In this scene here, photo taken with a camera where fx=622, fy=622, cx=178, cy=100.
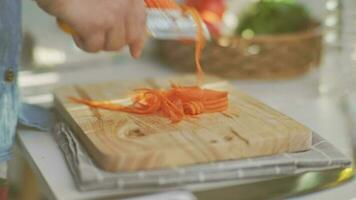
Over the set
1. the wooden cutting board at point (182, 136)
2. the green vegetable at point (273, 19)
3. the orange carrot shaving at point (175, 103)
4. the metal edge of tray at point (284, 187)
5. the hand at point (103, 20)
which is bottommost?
the metal edge of tray at point (284, 187)

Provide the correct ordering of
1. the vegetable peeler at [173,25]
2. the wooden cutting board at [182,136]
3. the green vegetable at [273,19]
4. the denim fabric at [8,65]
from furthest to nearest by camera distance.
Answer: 1. the green vegetable at [273,19]
2. the vegetable peeler at [173,25]
3. the denim fabric at [8,65]
4. the wooden cutting board at [182,136]

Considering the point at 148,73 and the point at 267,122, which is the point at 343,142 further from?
the point at 148,73

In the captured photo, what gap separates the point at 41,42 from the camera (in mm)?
1082

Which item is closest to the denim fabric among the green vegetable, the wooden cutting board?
the wooden cutting board

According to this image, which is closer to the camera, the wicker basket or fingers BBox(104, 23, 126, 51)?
fingers BBox(104, 23, 126, 51)

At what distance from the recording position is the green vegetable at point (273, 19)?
109 cm

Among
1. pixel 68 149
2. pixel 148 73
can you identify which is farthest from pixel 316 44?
pixel 68 149

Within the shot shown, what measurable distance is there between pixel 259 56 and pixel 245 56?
0.02 metres

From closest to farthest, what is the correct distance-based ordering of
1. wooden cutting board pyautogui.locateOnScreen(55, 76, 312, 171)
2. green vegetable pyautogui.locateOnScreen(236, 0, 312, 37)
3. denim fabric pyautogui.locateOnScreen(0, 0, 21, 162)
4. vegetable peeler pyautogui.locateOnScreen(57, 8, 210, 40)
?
A: wooden cutting board pyautogui.locateOnScreen(55, 76, 312, 171) < denim fabric pyautogui.locateOnScreen(0, 0, 21, 162) < vegetable peeler pyautogui.locateOnScreen(57, 8, 210, 40) < green vegetable pyautogui.locateOnScreen(236, 0, 312, 37)

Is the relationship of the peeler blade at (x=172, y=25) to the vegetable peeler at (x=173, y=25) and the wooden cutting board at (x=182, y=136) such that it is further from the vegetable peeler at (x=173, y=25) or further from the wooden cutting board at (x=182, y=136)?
the wooden cutting board at (x=182, y=136)

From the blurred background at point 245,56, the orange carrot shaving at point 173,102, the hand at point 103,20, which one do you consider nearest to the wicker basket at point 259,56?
the blurred background at point 245,56

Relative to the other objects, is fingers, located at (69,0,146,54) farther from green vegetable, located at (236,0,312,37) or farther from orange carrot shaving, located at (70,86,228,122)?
green vegetable, located at (236,0,312,37)

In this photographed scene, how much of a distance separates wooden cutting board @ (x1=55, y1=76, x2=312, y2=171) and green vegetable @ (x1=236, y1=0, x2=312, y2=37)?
1.10 feet

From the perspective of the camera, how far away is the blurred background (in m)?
0.97
